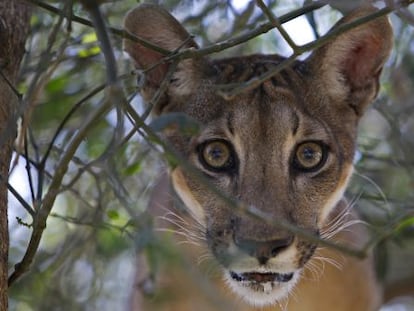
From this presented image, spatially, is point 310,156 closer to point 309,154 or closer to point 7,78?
point 309,154

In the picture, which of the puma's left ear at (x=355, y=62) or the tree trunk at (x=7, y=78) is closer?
the tree trunk at (x=7, y=78)

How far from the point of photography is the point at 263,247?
3.19 metres

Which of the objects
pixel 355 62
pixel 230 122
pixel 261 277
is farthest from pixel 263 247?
pixel 355 62

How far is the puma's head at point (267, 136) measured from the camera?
3408 millimetres

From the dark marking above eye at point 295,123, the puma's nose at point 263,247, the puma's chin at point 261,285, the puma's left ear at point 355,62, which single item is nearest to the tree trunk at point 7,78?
the puma's nose at point 263,247

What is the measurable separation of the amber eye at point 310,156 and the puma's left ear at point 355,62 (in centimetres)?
35

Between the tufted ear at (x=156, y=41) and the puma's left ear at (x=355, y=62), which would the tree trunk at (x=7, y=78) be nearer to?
the tufted ear at (x=156, y=41)

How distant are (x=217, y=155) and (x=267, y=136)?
21cm

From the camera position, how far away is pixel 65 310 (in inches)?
182

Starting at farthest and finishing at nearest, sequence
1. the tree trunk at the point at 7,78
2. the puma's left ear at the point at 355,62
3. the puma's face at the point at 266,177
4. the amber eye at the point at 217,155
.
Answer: the puma's left ear at the point at 355,62
the amber eye at the point at 217,155
the puma's face at the point at 266,177
the tree trunk at the point at 7,78

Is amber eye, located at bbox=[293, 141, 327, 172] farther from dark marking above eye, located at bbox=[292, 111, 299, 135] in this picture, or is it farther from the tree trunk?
the tree trunk

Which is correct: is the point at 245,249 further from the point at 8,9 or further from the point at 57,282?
the point at 57,282

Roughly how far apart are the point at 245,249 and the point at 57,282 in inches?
73.1

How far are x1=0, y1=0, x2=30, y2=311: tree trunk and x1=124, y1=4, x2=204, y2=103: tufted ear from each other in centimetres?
53
